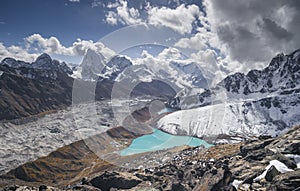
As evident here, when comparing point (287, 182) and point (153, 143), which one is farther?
point (153, 143)

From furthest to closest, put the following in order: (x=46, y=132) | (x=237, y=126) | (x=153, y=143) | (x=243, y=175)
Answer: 1. (x=237, y=126)
2. (x=153, y=143)
3. (x=46, y=132)
4. (x=243, y=175)

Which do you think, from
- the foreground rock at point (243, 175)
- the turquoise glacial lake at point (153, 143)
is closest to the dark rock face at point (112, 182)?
the foreground rock at point (243, 175)

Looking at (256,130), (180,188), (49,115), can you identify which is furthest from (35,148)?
(256,130)

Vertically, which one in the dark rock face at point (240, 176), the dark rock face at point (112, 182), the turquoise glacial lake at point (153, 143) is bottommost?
the turquoise glacial lake at point (153, 143)

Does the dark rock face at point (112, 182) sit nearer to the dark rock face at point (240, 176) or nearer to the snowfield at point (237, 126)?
the dark rock face at point (240, 176)

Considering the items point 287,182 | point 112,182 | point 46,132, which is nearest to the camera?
point 287,182

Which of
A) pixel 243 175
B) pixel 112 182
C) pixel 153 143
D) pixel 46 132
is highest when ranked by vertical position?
pixel 243 175

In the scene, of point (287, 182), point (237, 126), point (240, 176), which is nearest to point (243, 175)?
point (240, 176)

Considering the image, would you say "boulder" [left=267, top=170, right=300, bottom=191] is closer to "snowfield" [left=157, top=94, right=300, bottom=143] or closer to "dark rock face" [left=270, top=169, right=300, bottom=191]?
"dark rock face" [left=270, top=169, right=300, bottom=191]

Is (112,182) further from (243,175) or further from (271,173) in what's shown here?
(271,173)

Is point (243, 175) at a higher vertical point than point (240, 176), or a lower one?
higher
